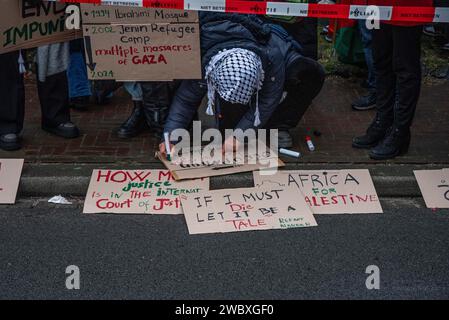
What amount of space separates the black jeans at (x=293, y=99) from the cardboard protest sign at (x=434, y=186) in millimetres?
946

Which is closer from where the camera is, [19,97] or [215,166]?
[215,166]

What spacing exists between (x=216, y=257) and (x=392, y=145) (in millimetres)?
1771

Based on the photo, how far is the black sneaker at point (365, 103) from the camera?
571cm

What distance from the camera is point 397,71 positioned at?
4488 mm

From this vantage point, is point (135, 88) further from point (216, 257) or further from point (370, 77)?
point (370, 77)

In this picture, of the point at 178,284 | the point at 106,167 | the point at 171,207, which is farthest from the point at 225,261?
the point at 106,167

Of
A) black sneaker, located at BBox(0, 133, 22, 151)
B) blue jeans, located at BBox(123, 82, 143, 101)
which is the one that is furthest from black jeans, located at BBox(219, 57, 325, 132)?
black sneaker, located at BBox(0, 133, 22, 151)

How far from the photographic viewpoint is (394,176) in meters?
4.50

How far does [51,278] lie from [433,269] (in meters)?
1.95

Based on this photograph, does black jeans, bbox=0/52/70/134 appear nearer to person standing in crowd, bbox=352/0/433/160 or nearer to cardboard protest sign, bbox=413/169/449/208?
person standing in crowd, bbox=352/0/433/160

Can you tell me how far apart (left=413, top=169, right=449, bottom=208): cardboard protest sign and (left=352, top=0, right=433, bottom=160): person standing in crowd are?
0.32 metres

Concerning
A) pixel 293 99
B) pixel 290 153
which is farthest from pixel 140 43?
pixel 290 153

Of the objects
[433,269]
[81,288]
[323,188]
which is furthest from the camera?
[323,188]

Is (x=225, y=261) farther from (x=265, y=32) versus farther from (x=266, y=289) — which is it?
(x=265, y=32)
